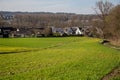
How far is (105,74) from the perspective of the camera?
69.1 feet

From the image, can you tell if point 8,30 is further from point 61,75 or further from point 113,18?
point 61,75

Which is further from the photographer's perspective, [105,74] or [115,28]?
[115,28]

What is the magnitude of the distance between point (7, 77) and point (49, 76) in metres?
2.82

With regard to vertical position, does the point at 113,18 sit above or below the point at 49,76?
above

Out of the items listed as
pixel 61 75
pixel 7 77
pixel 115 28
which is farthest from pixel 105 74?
pixel 115 28

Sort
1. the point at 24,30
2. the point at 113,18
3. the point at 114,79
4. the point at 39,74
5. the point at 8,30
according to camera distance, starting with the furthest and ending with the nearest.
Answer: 1. the point at 24,30
2. the point at 8,30
3. the point at 113,18
4. the point at 39,74
5. the point at 114,79

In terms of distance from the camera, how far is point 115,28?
82312 millimetres

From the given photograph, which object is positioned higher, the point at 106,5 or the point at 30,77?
the point at 106,5

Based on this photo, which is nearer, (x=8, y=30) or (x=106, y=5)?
(x=106, y=5)

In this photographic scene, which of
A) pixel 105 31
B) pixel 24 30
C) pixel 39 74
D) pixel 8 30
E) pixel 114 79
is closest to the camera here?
pixel 114 79

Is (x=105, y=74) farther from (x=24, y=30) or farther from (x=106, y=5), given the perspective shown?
(x=24, y=30)

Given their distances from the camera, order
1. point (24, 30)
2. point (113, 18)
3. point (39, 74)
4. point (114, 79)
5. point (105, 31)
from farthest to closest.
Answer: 1. point (24, 30)
2. point (105, 31)
3. point (113, 18)
4. point (39, 74)
5. point (114, 79)

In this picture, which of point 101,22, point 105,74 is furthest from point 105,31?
point 105,74

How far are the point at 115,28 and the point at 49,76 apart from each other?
65315 mm
